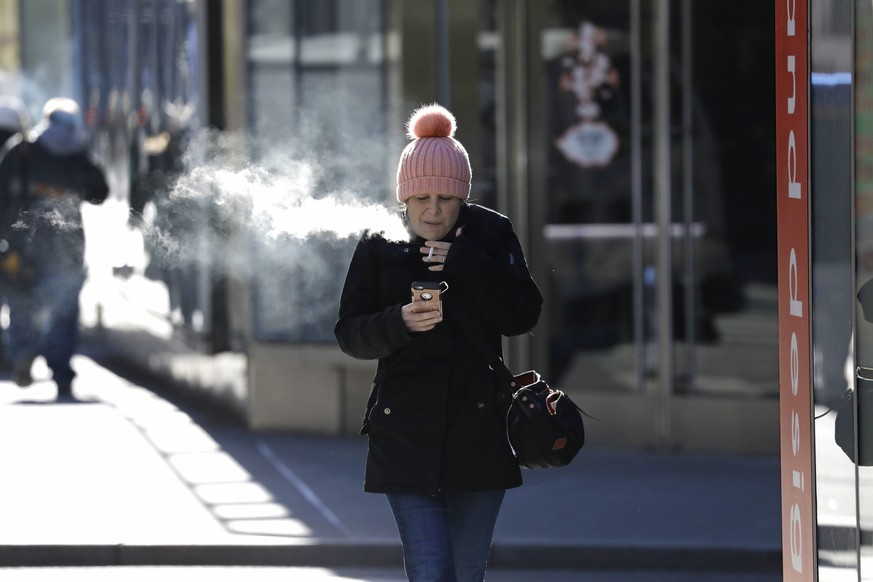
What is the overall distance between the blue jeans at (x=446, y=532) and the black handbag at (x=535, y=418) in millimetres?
151

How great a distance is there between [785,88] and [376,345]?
1185 millimetres

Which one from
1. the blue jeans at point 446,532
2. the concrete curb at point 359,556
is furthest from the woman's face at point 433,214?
the concrete curb at point 359,556

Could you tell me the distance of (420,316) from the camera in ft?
13.8

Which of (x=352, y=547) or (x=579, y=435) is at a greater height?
(x=579, y=435)

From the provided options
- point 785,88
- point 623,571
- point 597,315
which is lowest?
point 623,571

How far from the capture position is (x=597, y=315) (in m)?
9.70

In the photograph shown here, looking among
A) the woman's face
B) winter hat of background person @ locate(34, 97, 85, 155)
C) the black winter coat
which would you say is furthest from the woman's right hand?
winter hat of background person @ locate(34, 97, 85, 155)

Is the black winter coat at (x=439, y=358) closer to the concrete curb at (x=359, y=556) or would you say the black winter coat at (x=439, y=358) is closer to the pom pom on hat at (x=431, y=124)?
the pom pom on hat at (x=431, y=124)

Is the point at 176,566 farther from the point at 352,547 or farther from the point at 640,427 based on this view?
the point at 640,427

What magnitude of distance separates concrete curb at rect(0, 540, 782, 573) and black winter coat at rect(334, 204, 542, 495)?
2669 millimetres

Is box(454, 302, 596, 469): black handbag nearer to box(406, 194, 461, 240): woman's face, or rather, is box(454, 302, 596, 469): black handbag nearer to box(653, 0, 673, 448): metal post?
box(406, 194, 461, 240): woman's face

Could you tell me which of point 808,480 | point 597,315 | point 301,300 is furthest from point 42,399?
point 808,480

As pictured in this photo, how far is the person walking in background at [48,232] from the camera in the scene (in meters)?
11.5

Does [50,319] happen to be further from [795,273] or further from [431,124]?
[795,273]
